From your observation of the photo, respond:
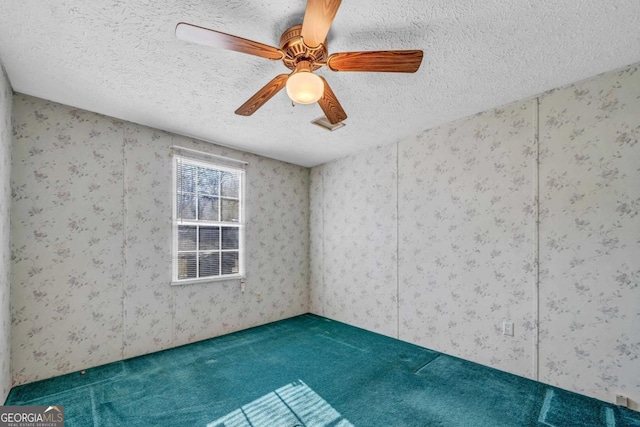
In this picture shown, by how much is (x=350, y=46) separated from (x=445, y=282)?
2358mm

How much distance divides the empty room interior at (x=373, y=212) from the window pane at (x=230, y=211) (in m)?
0.04

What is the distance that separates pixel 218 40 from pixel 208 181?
227cm

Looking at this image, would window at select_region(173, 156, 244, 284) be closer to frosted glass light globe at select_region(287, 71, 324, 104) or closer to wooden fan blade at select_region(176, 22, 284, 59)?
wooden fan blade at select_region(176, 22, 284, 59)

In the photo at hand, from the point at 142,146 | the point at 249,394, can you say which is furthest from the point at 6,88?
the point at 249,394

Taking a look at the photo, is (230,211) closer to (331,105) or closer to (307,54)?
(331,105)

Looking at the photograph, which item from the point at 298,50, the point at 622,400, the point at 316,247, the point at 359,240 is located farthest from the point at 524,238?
the point at 316,247

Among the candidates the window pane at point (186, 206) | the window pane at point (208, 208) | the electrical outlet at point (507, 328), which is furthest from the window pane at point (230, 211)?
the electrical outlet at point (507, 328)

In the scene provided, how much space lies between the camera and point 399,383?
7.39 ft

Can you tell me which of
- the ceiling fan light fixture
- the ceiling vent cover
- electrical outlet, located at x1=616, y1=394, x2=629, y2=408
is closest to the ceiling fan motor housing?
the ceiling fan light fixture

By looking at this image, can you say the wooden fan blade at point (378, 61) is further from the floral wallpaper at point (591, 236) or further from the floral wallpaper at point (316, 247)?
the floral wallpaper at point (316, 247)

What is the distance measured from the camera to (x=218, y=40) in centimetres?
134

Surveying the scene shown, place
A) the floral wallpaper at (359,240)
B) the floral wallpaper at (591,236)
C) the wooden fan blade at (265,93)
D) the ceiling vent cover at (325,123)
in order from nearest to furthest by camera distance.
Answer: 1. the wooden fan blade at (265,93)
2. the floral wallpaper at (591,236)
3. the ceiling vent cover at (325,123)
4. the floral wallpaper at (359,240)

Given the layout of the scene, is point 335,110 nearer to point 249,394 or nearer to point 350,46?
point 350,46

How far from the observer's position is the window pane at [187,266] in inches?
121
